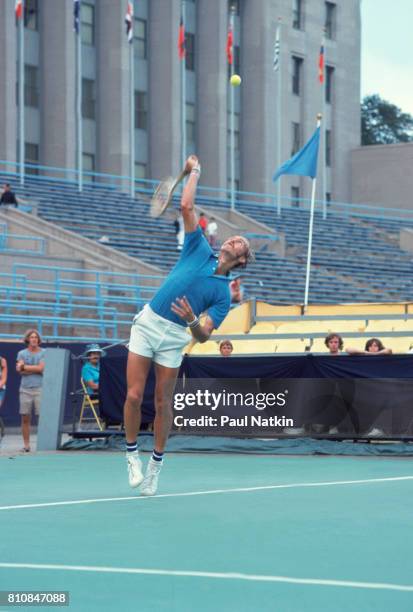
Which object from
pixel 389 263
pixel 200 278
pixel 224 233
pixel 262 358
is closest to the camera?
pixel 200 278

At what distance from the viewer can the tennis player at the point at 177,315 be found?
9617mm

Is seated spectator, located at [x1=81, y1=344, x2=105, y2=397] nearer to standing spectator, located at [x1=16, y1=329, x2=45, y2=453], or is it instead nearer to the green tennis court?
standing spectator, located at [x1=16, y1=329, x2=45, y2=453]

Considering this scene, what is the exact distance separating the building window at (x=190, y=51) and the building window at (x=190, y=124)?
167cm

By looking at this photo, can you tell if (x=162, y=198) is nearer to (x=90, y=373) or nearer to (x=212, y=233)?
(x=90, y=373)

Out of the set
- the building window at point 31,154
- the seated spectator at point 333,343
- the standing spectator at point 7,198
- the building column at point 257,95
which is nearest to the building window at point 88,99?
the building window at point 31,154

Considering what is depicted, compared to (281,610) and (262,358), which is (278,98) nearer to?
(262,358)

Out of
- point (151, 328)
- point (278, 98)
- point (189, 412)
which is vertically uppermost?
point (278, 98)

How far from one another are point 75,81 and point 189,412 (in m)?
34.1

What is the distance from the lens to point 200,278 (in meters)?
9.65

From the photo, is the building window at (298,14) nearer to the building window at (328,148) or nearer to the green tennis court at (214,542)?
the building window at (328,148)

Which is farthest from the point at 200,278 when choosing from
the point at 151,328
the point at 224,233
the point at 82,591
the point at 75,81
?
the point at 75,81

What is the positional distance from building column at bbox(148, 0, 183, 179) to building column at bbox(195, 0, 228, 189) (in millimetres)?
2018

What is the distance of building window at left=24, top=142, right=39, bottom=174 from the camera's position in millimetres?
48534

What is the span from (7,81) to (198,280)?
37.6 meters
